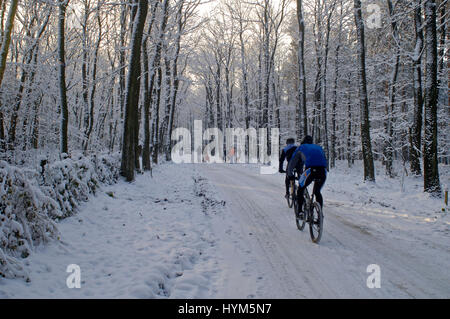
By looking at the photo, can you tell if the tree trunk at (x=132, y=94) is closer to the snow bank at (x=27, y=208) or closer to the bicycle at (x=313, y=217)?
the snow bank at (x=27, y=208)

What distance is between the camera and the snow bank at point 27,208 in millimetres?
3920

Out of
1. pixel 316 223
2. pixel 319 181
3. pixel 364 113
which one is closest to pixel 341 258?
pixel 316 223

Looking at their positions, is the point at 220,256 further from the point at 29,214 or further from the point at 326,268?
the point at 29,214

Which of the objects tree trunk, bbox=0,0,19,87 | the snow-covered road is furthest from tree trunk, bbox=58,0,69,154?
the snow-covered road

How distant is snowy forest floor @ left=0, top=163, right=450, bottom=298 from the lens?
12.4 ft

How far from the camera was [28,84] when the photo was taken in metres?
14.4

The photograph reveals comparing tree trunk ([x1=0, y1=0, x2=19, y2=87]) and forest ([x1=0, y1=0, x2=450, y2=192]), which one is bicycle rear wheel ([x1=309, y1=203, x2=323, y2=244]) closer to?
forest ([x1=0, y1=0, x2=450, y2=192])

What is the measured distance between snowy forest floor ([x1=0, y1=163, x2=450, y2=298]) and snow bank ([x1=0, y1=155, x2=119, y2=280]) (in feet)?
0.68

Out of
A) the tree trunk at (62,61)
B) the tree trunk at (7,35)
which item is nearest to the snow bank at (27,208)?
the tree trunk at (7,35)

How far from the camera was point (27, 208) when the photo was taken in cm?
447

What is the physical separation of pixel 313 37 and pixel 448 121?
13798 millimetres

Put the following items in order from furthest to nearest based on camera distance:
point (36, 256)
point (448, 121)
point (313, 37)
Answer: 1. point (313, 37)
2. point (448, 121)
3. point (36, 256)
